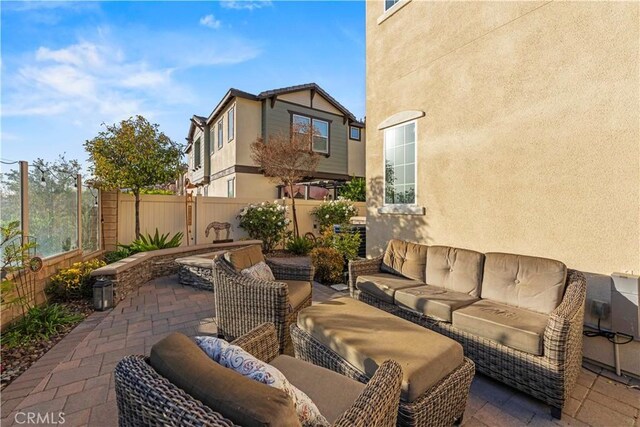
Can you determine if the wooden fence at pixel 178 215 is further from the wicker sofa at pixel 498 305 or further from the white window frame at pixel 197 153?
the white window frame at pixel 197 153

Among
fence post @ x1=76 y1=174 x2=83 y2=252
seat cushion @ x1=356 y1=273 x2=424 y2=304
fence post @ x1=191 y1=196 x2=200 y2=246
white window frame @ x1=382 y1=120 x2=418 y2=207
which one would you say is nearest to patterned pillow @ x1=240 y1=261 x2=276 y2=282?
seat cushion @ x1=356 y1=273 x2=424 y2=304

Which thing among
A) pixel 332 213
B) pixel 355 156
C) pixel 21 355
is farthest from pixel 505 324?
pixel 355 156

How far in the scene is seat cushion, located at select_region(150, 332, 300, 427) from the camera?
0.95 meters

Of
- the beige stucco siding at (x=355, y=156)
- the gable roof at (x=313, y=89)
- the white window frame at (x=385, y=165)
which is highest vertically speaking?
the gable roof at (x=313, y=89)

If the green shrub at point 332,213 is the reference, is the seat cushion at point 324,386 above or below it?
below

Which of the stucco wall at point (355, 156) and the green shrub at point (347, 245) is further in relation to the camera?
the stucco wall at point (355, 156)

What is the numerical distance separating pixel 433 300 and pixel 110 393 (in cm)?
317

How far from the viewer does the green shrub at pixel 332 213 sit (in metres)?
10.4

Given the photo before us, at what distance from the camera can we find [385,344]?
84.2 inches

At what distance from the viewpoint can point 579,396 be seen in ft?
8.23

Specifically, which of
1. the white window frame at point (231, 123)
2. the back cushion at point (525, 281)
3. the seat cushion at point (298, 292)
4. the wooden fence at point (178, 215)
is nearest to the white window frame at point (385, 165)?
the back cushion at point (525, 281)

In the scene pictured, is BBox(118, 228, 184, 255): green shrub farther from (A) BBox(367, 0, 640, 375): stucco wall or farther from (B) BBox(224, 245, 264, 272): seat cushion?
(A) BBox(367, 0, 640, 375): stucco wall

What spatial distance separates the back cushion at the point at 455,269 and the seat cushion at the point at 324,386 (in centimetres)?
241

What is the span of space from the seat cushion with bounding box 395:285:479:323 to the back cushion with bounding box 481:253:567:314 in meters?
0.29
